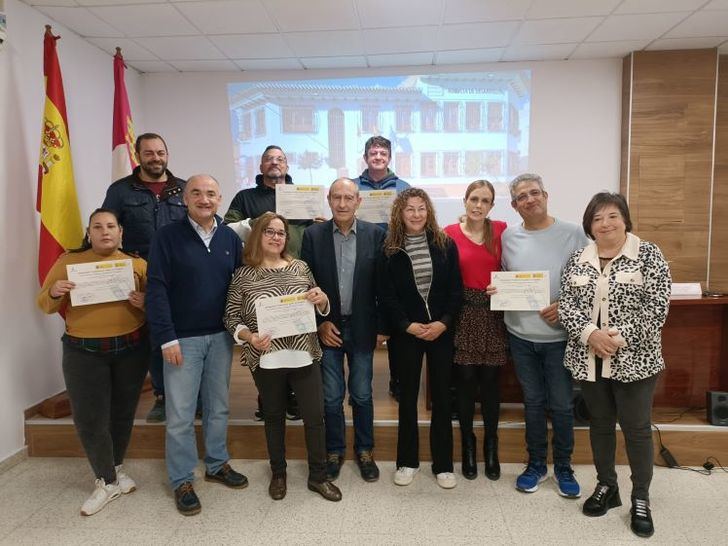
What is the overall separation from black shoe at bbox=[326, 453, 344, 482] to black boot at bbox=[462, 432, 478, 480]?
2.32ft

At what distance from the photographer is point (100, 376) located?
2.31 metres

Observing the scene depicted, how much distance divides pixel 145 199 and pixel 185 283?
2.59ft

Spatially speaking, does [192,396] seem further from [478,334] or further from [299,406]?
[478,334]

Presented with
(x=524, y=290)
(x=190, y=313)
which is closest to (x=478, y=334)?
(x=524, y=290)

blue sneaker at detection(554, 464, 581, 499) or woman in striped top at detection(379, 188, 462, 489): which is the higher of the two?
woman in striped top at detection(379, 188, 462, 489)

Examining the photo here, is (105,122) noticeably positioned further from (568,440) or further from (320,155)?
(568,440)

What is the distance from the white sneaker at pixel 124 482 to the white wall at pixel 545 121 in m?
3.29

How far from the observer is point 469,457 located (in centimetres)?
262

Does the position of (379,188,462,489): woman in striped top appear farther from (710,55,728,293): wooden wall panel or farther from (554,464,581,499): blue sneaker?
(710,55,728,293): wooden wall panel

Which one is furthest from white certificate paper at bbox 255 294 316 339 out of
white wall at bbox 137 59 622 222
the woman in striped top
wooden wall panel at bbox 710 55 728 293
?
wooden wall panel at bbox 710 55 728 293

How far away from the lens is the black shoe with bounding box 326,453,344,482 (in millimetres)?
2578

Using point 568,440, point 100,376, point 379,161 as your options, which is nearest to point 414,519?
point 568,440

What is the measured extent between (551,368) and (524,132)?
337 centimetres

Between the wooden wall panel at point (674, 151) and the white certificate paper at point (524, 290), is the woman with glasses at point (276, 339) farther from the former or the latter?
the wooden wall panel at point (674, 151)
